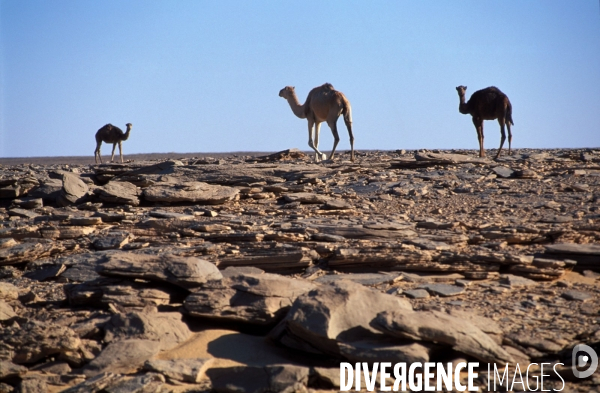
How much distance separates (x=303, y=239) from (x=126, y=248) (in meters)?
2.46

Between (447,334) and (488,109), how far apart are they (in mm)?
11891

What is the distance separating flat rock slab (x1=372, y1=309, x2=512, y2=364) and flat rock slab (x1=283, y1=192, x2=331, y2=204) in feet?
17.7

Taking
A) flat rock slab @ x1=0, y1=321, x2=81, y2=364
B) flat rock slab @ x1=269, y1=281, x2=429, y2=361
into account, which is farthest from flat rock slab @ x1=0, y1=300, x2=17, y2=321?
flat rock slab @ x1=269, y1=281, x2=429, y2=361

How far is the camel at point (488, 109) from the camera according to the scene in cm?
1600

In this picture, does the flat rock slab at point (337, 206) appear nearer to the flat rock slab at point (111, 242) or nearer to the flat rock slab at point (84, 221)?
the flat rock slab at point (111, 242)

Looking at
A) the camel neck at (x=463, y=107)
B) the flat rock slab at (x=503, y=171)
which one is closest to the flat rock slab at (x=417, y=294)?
the flat rock slab at (x=503, y=171)

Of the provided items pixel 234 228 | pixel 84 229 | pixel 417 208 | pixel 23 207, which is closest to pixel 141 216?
pixel 84 229

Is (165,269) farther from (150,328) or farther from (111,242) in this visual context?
(111,242)

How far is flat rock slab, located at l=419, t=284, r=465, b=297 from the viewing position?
6848 millimetres

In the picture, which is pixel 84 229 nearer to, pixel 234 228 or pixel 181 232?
pixel 181 232

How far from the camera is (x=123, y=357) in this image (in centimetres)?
567

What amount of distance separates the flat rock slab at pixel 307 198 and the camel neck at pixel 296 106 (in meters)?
8.05

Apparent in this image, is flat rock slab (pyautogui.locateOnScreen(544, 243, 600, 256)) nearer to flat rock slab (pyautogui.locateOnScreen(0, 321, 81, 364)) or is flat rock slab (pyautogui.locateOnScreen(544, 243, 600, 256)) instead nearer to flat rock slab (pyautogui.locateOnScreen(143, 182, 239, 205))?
flat rock slab (pyautogui.locateOnScreen(0, 321, 81, 364))

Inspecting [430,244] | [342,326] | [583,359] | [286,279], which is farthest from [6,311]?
[583,359]
